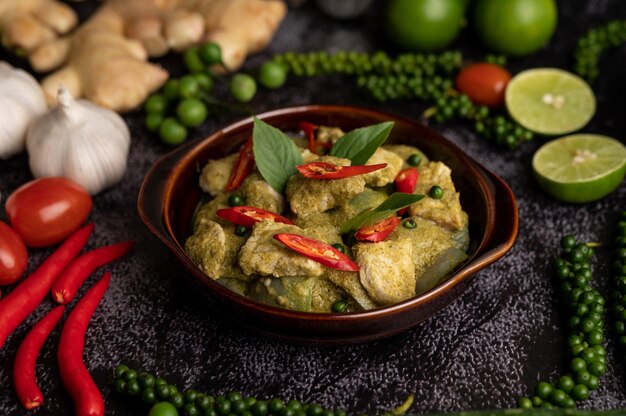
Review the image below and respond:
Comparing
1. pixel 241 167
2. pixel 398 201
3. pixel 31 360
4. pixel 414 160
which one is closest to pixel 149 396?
pixel 31 360

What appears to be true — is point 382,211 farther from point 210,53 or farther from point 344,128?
point 210,53

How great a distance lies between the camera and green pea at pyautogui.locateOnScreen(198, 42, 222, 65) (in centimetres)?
366

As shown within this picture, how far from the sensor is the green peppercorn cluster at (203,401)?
2.42m

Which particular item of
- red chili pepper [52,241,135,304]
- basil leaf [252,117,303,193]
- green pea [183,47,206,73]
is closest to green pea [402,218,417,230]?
basil leaf [252,117,303,193]

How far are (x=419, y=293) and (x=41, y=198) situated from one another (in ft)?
5.34

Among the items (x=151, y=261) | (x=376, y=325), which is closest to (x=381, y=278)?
(x=376, y=325)

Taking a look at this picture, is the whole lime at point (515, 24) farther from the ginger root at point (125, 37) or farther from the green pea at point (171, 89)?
the green pea at point (171, 89)

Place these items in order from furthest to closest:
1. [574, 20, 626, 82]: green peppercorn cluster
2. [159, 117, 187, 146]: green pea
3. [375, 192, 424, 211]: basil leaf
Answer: [574, 20, 626, 82]: green peppercorn cluster
[159, 117, 187, 146]: green pea
[375, 192, 424, 211]: basil leaf

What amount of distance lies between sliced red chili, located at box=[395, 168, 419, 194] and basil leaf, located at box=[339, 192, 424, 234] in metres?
0.18

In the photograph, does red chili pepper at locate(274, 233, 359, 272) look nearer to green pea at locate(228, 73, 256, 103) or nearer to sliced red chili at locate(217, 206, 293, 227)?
sliced red chili at locate(217, 206, 293, 227)

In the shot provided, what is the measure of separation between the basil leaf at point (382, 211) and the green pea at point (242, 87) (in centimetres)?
134

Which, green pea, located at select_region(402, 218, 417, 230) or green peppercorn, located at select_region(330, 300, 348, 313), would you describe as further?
green pea, located at select_region(402, 218, 417, 230)

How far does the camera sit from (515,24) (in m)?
3.85

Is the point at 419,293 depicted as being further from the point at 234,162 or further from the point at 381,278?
the point at 234,162
